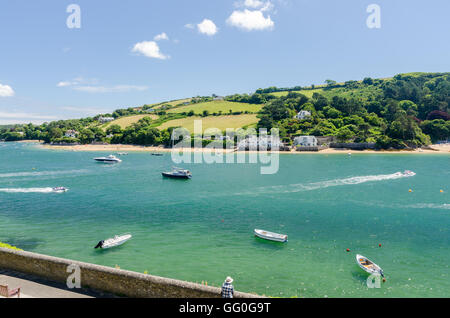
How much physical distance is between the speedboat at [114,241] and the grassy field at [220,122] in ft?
459

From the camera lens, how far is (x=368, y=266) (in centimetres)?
2342

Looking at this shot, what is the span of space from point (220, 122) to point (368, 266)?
165 meters

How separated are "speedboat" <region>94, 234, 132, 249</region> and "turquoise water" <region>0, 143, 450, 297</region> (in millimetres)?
667

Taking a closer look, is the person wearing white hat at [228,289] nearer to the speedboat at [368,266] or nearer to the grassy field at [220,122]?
the speedboat at [368,266]

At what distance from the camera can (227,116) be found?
643 feet

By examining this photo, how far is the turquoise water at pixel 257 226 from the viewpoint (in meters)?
23.6

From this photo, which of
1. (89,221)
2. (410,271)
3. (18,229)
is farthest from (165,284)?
(18,229)

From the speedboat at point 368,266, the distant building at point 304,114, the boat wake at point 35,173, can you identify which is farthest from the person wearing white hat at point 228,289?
the distant building at point 304,114

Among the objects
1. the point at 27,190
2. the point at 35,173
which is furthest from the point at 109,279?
the point at 35,173

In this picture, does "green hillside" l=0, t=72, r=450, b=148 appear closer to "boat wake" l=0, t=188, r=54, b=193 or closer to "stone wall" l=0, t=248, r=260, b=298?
"boat wake" l=0, t=188, r=54, b=193

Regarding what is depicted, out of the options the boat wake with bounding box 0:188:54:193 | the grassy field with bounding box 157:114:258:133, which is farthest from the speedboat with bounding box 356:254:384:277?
the grassy field with bounding box 157:114:258:133
